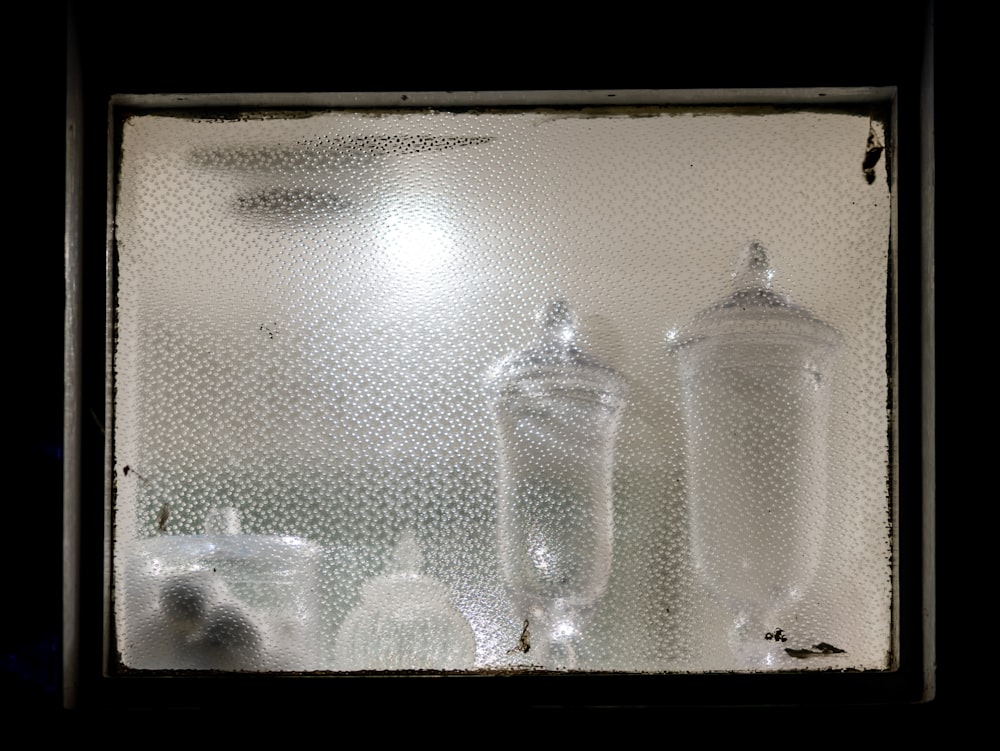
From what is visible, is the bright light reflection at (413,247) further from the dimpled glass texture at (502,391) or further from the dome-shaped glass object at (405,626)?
the dome-shaped glass object at (405,626)

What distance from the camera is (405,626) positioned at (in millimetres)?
675

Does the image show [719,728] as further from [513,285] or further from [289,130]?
[289,130]

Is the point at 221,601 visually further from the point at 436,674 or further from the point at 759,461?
the point at 759,461

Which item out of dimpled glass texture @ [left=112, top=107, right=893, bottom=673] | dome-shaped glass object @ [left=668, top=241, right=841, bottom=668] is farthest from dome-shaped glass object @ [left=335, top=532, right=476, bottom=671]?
dome-shaped glass object @ [left=668, top=241, right=841, bottom=668]

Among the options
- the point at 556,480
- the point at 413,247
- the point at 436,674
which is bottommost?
the point at 436,674

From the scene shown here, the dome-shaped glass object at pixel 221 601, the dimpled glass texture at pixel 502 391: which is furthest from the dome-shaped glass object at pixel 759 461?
the dome-shaped glass object at pixel 221 601

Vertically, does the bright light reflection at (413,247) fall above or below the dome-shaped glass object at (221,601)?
above

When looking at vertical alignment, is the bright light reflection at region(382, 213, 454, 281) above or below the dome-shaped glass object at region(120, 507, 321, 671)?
above

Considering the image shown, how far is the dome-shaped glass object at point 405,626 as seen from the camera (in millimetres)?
669

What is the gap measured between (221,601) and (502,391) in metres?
Result: 0.30

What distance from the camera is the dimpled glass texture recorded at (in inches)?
26.4

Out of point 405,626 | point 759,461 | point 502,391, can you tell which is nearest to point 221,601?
point 405,626

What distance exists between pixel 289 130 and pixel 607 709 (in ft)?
1.85

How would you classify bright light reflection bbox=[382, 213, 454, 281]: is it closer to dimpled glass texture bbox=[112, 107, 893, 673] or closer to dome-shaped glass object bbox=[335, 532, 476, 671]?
dimpled glass texture bbox=[112, 107, 893, 673]
